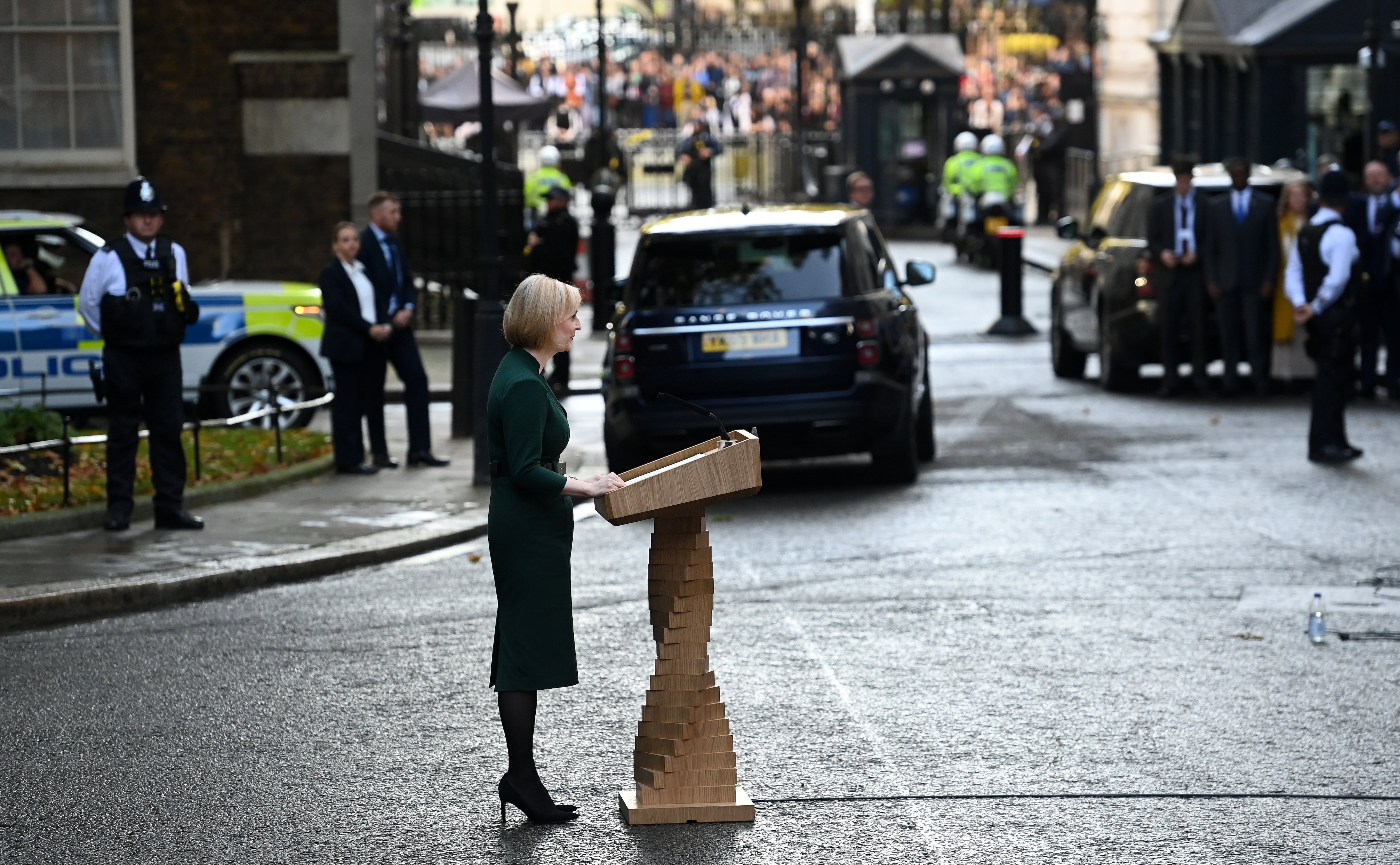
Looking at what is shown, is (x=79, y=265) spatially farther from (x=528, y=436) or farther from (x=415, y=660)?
(x=528, y=436)

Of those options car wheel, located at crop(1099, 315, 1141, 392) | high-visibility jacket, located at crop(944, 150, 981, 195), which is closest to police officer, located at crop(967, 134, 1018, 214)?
high-visibility jacket, located at crop(944, 150, 981, 195)

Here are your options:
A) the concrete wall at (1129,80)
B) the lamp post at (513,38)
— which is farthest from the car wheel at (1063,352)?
the concrete wall at (1129,80)

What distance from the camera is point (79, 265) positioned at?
1557 cm

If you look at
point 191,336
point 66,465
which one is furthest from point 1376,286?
point 66,465

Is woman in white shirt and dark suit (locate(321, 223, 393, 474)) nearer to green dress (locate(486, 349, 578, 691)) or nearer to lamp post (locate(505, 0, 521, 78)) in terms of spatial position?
green dress (locate(486, 349, 578, 691))

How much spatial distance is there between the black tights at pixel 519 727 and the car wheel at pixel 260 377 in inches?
366

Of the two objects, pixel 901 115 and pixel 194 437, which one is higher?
pixel 901 115

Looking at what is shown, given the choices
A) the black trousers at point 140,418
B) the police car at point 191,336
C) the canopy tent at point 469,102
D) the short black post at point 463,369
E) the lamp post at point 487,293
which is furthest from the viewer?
the canopy tent at point 469,102

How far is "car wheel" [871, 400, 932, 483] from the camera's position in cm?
1233

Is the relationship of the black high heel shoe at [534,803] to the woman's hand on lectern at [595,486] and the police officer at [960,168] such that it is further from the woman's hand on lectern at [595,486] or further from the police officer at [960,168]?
the police officer at [960,168]

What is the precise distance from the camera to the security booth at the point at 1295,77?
27.5 metres

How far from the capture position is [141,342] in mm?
10703

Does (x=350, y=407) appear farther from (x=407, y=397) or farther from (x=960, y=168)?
(x=960, y=168)

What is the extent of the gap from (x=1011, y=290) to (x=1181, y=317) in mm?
5724
